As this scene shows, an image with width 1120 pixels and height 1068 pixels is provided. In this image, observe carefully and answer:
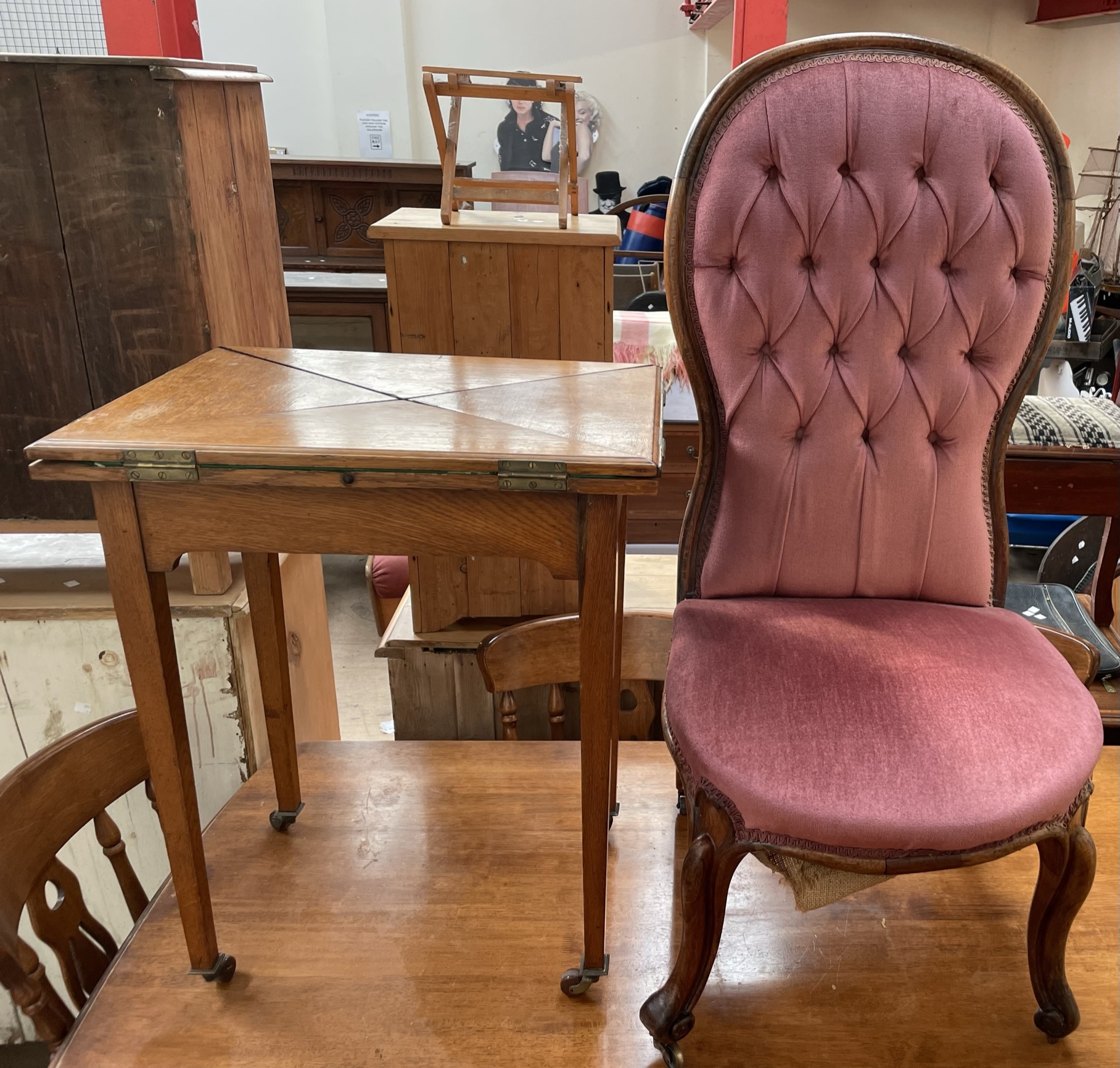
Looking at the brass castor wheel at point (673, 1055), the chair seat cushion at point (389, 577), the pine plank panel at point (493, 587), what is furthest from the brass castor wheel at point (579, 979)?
the chair seat cushion at point (389, 577)

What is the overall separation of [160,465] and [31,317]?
686 millimetres

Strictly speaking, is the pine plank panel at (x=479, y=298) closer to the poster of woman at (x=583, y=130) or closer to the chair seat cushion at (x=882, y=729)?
the chair seat cushion at (x=882, y=729)

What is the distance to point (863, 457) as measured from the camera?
47.4 inches

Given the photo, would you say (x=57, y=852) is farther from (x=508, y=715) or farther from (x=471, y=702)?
(x=471, y=702)

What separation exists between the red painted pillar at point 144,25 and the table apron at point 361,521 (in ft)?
13.2

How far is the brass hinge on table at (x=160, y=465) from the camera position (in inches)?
32.1

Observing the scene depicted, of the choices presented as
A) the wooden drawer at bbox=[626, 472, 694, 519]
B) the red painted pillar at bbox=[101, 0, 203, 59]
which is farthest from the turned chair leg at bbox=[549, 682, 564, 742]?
the red painted pillar at bbox=[101, 0, 203, 59]

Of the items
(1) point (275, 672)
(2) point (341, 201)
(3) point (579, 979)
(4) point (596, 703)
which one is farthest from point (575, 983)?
(2) point (341, 201)

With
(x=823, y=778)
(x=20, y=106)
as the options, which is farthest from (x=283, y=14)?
(x=823, y=778)

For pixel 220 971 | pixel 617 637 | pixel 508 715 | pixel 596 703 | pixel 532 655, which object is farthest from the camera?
pixel 508 715

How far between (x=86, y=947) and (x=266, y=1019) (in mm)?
347

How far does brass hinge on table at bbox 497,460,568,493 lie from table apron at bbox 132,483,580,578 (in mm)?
27

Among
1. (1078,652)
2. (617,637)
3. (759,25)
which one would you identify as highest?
(759,25)

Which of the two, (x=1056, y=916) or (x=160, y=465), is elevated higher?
(x=160, y=465)
